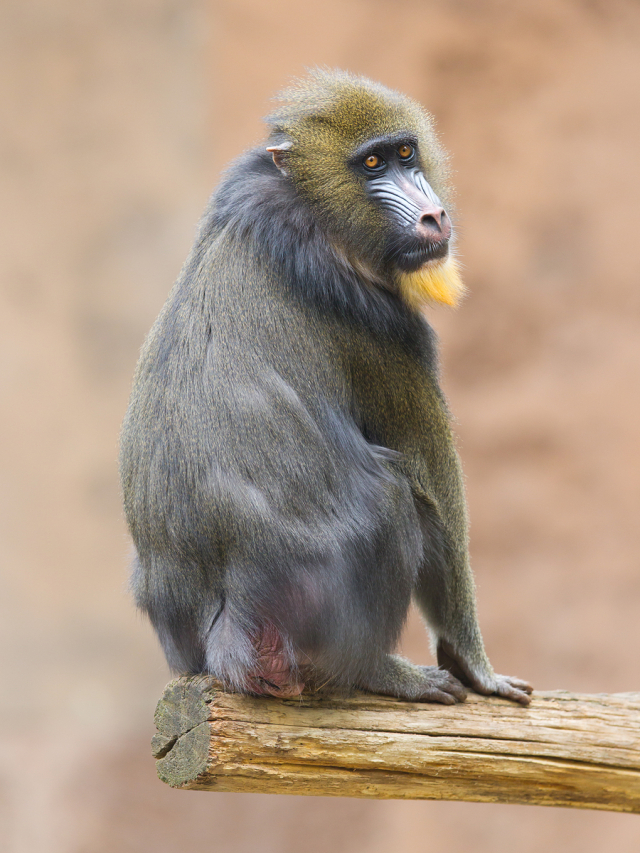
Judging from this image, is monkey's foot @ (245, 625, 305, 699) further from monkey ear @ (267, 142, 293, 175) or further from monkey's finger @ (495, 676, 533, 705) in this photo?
monkey ear @ (267, 142, 293, 175)

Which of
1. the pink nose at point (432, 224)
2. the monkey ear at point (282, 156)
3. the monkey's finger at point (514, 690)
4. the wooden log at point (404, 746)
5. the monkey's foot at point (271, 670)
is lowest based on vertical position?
the wooden log at point (404, 746)

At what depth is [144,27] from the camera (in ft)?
27.3

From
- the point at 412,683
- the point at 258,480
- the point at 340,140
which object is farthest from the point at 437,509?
the point at 340,140

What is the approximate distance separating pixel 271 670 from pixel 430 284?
1511 millimetres

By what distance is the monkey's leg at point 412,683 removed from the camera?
10.7 feet

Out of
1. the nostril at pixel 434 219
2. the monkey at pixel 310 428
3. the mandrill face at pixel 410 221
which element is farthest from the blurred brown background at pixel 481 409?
the nostril at pixel 434 219

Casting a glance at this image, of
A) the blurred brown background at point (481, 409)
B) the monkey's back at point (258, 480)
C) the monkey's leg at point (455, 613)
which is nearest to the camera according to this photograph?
the monkey's back at point (258, 480)

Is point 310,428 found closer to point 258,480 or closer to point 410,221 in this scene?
point 258,480

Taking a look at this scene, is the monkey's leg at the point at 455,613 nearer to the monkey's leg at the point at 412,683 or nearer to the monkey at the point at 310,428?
the monkey at the point at 310,428

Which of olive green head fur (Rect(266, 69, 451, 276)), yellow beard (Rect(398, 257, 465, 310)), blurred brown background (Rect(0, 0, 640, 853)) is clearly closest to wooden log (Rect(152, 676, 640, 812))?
yellow beard (Rect(398, 257, 465, 310))

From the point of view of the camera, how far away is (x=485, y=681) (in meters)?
3.49

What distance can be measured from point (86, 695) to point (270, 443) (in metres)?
5.86

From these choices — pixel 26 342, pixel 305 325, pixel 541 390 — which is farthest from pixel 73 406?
pixel 305 325

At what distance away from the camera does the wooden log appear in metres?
2.91
